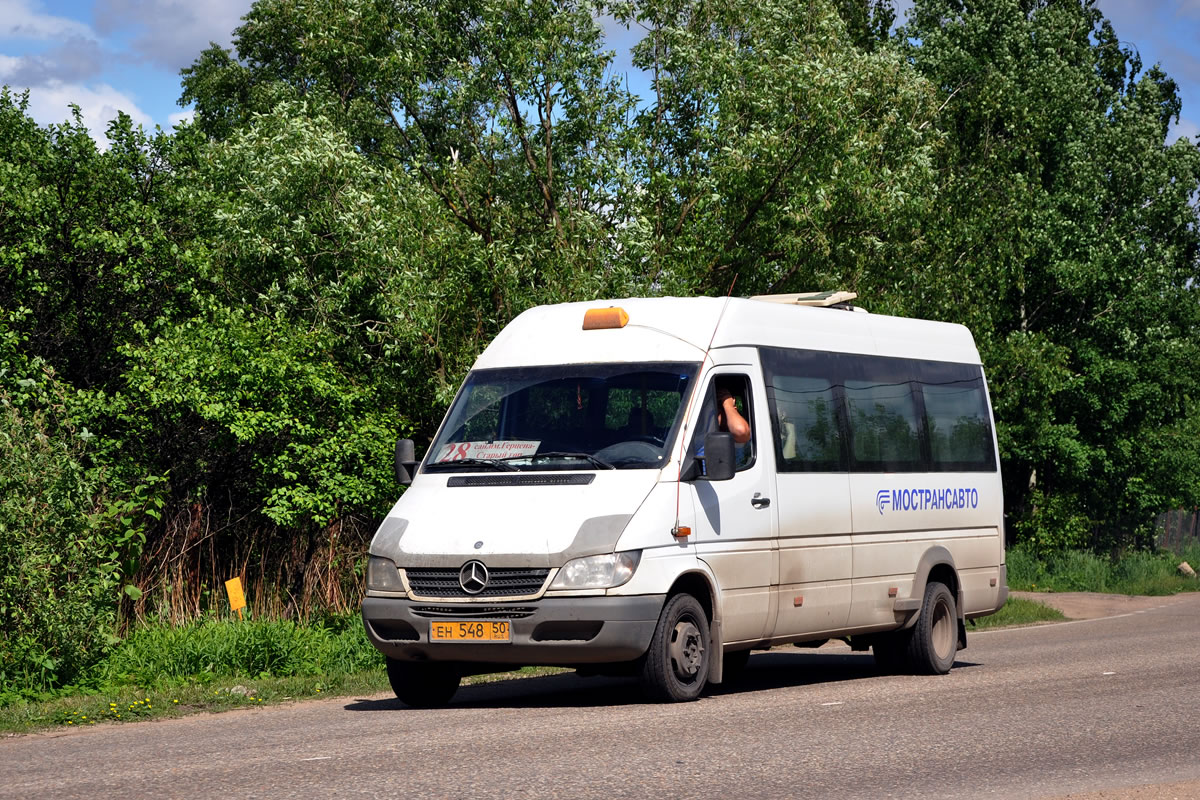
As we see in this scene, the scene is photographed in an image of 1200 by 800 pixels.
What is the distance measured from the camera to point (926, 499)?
1457 centimetres

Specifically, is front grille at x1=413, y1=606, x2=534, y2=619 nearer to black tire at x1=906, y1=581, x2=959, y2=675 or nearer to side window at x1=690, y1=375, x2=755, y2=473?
side window at x1=690, y1=375, x2=755, y2=473

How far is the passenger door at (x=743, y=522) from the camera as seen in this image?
11.5 meters

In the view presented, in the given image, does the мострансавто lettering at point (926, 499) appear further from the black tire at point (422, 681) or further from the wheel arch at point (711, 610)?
the black tire at point (422, 681)

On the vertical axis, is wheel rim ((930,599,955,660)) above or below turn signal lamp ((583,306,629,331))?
below

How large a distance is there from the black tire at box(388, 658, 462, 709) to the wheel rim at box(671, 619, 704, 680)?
64.1 inches

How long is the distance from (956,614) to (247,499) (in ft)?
31.0

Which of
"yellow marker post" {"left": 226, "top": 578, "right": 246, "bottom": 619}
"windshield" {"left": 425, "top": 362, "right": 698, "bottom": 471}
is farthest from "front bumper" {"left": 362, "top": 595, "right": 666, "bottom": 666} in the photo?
"yellow marker post" {"left": 226, "top": 578, "right": 246, "bottom": 619}

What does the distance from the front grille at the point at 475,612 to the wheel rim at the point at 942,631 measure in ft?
17.2

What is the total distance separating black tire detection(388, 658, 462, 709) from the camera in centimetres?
1151

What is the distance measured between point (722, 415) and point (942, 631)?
13.2 ft

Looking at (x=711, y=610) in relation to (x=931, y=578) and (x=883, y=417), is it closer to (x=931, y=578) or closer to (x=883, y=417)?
(x=883, y=417)

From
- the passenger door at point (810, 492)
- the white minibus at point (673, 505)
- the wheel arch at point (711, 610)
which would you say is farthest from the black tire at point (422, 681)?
the passenger door at point (810, 492)

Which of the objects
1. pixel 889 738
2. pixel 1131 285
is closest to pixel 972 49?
pixel 1131 285

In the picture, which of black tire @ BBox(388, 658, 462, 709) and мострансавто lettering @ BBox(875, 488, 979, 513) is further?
мострансавто lettering @ BBox(875, 488, 979, 513)
